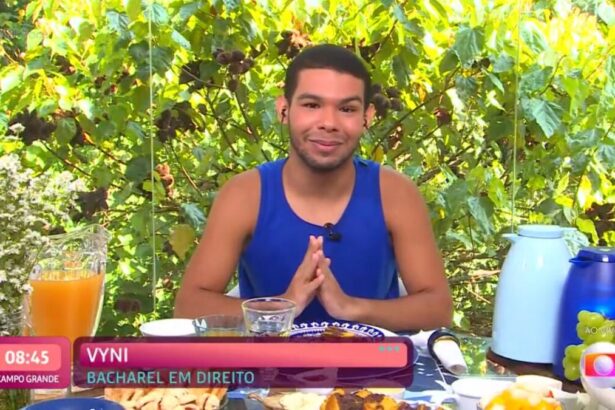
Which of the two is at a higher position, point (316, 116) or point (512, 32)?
point (512, 32)

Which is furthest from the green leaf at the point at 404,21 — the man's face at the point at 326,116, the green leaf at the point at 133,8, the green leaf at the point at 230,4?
the green leaf at the point at 133,8

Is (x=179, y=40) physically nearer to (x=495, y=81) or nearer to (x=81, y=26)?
(x=81, y=26)

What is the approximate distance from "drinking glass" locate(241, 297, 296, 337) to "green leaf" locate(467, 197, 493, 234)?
1.08 meters

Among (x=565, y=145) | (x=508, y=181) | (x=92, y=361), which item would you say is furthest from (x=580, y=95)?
(x=92, y=361)

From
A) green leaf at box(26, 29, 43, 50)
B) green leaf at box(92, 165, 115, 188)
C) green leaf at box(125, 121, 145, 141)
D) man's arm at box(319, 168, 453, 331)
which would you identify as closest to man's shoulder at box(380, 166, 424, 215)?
man's arm at box(319, 168, 453, 331)

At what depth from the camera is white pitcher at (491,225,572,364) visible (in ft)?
3.31

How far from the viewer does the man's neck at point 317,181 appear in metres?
1.48

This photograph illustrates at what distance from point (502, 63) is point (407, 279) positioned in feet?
2.57

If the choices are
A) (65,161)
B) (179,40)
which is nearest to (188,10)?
(179,40)

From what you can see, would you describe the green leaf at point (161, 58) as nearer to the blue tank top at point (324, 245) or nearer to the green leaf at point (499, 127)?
the blue tank top at point (324, 245)

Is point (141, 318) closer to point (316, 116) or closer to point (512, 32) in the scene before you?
point (316, 116)

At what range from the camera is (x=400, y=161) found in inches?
82.7

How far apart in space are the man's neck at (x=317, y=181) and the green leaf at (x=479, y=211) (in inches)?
23.0

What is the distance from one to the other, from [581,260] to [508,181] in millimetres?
1167
